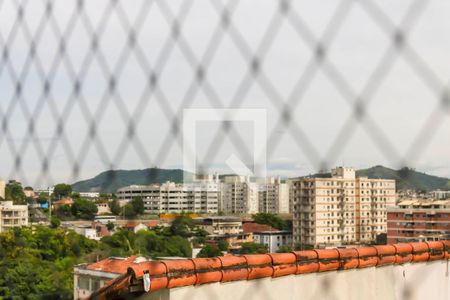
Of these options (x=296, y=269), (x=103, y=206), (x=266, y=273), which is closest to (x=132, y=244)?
(x=103, y=206)

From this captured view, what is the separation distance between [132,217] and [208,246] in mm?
1993

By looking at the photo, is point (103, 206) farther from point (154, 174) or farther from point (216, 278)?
point (216, 278)

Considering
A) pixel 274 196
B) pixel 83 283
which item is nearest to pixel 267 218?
pixel 83 283

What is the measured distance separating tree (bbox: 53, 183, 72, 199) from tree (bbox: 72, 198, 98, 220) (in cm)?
3

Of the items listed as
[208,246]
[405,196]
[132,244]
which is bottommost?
[208,246]

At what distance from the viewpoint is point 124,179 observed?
3.14 ft

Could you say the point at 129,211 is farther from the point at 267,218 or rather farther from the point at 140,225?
the point at 267,218

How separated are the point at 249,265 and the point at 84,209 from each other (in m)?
0.58

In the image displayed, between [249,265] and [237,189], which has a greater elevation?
[237,189]

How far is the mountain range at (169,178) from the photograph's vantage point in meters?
0.62

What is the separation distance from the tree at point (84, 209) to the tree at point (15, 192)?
0.15 metres

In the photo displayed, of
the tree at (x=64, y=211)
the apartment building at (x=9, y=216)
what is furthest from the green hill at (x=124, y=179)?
the apartment building at (x=9, y=216)

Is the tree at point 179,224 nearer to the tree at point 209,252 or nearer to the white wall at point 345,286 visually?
the white wall at point 345,286

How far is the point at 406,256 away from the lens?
2141 millimetres
